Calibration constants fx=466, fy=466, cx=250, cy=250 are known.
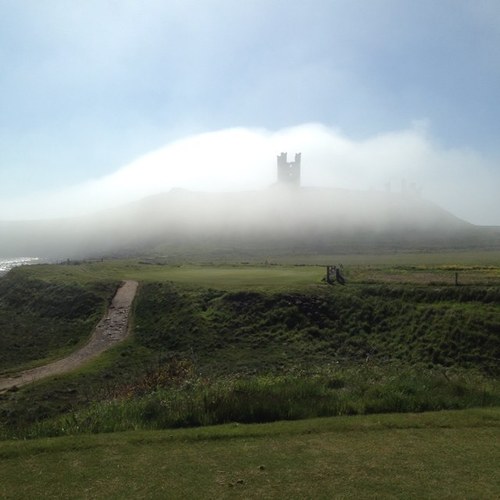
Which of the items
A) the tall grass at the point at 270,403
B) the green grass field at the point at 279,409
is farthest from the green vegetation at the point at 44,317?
the tall grass at the point at 270,403

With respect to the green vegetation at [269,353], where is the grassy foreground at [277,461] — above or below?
above

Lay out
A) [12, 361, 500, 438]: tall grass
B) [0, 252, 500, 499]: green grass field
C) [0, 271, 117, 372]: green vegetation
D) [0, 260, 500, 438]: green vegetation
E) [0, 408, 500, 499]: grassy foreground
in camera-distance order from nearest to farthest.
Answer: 1. [0, 408, 500, 499]: grassy foreground
2. [0, 252, 500, 499]: green grass field
3. [12, 361, 500, 438]: tall grass
4. [0, 260, 500, 438]: green vegetation
5. [0, 271, 117, 372]: green vegetation

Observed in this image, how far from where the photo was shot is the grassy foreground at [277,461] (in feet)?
28.1

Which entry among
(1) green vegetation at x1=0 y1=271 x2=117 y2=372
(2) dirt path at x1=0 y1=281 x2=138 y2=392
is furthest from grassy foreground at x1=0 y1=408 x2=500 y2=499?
(1) green vegetation at x1=0 y1=271 x2=117 y2=372

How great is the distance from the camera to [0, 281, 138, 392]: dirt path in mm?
28109

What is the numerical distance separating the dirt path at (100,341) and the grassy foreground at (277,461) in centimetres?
1836

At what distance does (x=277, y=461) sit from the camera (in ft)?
32.0

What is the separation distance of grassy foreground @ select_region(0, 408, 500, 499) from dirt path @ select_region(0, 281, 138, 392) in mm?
18363

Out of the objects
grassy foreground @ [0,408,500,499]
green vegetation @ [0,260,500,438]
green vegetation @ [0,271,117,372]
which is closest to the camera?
grassy foreground @ [0,408,500,499]

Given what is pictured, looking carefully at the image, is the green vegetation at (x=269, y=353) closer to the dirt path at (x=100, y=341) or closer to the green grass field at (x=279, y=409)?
the green grass field at (x=279, y=409)

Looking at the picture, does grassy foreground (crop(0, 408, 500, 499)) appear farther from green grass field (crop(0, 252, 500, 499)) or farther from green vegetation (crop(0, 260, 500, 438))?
green vegetation (crop(0, 260, 500, 438))

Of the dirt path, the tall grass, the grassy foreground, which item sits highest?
the grassy foreground

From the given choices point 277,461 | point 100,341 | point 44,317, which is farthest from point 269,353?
point 44,317

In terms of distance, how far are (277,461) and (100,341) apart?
3009 centimetres
